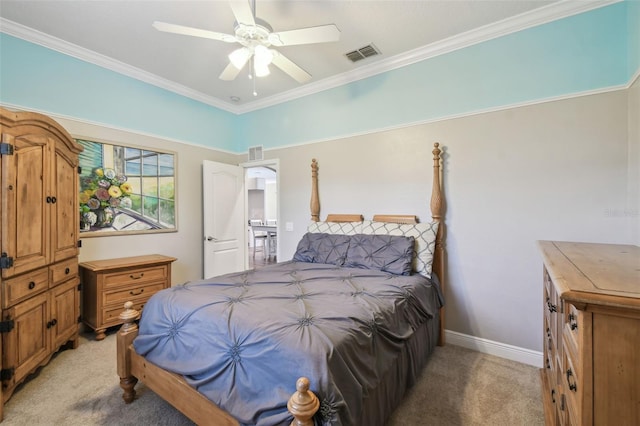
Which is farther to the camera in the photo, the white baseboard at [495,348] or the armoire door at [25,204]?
the white baseboard at [495,348]

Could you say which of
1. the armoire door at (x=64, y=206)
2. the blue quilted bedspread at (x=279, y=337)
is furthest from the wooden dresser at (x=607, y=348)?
the armoire door at (x=64, y=206)

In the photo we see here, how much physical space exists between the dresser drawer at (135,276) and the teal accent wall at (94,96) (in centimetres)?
167

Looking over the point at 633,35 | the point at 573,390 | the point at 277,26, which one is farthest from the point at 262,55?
the point at 633,35

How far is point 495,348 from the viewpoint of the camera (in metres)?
2.49

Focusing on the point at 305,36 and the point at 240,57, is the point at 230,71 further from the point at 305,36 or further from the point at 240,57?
the point at 305,36

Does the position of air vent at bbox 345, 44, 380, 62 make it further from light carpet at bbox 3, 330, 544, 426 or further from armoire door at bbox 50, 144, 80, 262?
light carpet at bbox 3, 330, 544, 426

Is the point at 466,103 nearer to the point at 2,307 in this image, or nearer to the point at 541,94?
the point at 541,94

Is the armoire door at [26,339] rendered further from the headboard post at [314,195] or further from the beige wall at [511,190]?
the beige wall at [511,190]

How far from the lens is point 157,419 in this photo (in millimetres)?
1694

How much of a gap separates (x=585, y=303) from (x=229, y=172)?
4.11 meters

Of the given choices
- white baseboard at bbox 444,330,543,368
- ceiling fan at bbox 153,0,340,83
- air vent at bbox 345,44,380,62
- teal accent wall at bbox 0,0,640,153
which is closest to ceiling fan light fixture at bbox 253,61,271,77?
ceiling fan at bbox 153,0,340,83

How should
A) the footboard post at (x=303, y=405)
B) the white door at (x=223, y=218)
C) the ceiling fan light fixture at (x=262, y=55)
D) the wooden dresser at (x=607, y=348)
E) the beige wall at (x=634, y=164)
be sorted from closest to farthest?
the wooden dresser at (x=607, y=348)
the footboard post at (x=303, y=405)
the beige wall at (x=634, y=164)
the ceiling fan light fixture at (x=262, y=55)
the white door at (x=223, y=218)

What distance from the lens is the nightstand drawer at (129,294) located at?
276cm

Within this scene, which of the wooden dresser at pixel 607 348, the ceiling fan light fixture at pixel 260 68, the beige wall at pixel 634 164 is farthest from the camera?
the ceiling fan light fixture at pixel 260 68
